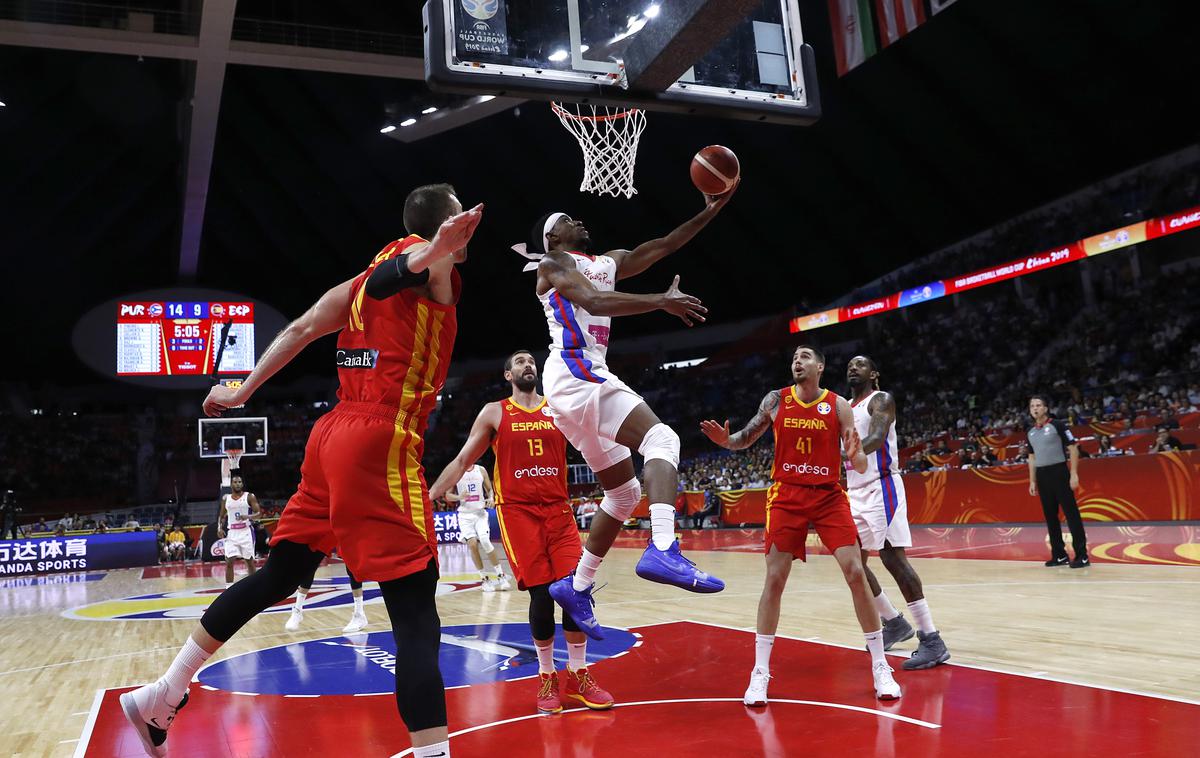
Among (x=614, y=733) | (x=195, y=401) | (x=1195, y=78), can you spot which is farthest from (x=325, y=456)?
(x=195, y=401)

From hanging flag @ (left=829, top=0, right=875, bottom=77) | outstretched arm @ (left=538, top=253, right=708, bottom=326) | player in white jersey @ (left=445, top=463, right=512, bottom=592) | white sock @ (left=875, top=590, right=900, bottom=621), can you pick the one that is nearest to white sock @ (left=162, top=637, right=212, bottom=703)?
outstretched arm @ (left=538, top=253, right=708, bottom=326)

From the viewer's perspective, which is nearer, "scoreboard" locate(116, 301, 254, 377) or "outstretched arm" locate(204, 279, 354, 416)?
"outstretched arm" locate(204, 279, 354, 416)

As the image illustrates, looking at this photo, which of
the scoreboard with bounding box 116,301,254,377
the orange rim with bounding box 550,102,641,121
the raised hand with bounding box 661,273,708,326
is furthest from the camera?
the scoreboard with bounding box 116,301,254,377

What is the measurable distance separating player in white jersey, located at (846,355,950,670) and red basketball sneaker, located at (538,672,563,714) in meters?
2.05

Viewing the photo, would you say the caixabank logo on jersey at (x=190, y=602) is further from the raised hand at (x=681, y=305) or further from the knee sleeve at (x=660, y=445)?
the raised hand at (x=681, y=305)

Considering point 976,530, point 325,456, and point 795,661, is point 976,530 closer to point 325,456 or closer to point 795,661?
point 795,661

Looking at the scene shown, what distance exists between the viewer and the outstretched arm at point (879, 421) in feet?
18.2

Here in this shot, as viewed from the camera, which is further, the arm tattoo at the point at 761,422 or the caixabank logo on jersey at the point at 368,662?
the caixabank logo on jersey at the point at 368,662

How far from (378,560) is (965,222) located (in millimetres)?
25980

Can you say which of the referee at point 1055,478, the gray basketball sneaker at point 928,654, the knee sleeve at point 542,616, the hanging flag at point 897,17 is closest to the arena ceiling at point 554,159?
the hanging flag at point 897,17

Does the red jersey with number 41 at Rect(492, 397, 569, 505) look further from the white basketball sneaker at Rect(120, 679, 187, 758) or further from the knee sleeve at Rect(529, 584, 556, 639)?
the white basketball sneaker at Rect(120, 679, 187, 758)

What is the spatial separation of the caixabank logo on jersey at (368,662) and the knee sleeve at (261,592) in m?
2.31

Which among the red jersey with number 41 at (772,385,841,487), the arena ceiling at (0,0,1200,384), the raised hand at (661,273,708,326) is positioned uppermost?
the arena ceiling at (0,0,1200,384)

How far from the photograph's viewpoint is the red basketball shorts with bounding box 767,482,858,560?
196 inches
